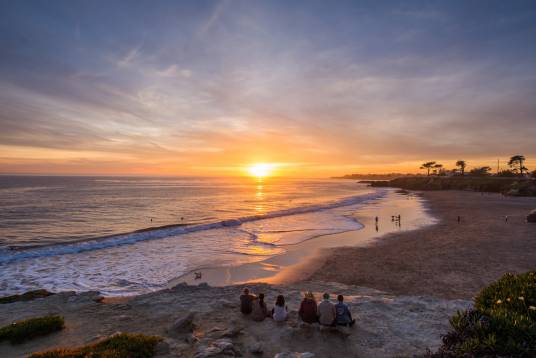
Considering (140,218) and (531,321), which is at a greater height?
(531,321)

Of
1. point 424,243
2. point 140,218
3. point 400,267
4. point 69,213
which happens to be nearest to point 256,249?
point 400,267

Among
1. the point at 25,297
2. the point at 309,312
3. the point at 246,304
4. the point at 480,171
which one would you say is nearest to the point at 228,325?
the point at 246,304

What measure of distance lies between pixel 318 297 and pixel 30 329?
1025 cm

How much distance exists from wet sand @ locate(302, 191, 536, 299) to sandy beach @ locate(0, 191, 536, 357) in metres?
0.06

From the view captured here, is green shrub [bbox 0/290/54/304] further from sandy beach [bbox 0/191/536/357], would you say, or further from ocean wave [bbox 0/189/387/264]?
ocean wave [bbox 0/189/387/264]

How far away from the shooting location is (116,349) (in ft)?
23.7

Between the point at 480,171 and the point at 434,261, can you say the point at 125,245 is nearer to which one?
the point at 434,261

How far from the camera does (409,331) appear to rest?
8539mm

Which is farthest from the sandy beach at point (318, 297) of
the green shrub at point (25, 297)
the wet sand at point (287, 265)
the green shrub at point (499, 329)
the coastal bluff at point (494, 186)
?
the coastal bluff at point (494, 186)

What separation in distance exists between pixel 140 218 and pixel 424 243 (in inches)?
1406

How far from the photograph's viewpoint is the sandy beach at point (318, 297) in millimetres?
7973

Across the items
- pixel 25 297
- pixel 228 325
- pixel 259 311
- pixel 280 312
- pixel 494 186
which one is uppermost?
pixel 494 186

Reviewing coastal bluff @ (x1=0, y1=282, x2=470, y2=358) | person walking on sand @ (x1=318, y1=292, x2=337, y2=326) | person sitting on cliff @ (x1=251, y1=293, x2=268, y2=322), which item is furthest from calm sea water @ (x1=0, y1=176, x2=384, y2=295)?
person walking on sand @ (x1=318, y1=292, x2=337, y2=326)

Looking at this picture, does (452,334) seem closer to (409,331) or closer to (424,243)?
(409,331)
